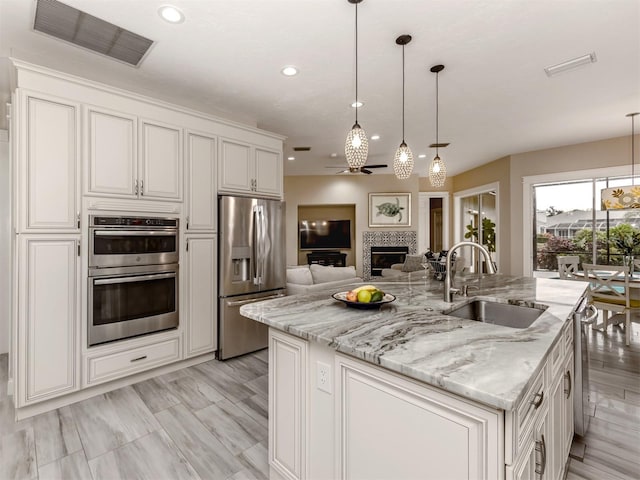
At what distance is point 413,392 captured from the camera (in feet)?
3.52

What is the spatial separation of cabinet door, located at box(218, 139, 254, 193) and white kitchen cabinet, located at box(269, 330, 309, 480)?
2.19 meters

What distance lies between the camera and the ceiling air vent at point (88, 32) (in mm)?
2070

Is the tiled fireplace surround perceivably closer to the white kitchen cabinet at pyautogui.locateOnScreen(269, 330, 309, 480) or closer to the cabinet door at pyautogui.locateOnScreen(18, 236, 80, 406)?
the cabinet door at pyautogui.locateOnScreen(18, 236, 80, 406)

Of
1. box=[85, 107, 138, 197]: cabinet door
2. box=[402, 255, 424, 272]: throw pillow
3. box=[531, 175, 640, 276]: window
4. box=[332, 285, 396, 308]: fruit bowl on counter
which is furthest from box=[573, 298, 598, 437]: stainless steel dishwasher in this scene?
box=[402, 255, 424, 272]: throw pillow

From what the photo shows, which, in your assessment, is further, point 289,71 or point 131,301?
point 289,71

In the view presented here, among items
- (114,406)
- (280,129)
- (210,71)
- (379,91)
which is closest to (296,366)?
(114,406)

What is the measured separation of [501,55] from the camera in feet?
8.52

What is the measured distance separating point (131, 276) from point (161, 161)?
1.05 meters

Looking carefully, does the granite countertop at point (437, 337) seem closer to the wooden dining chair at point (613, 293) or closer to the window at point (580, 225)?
the wooden dining chair at point (613, 293)

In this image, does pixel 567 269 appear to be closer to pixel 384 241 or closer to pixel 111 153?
pixel 384 241

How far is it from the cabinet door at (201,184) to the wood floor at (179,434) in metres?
1.47

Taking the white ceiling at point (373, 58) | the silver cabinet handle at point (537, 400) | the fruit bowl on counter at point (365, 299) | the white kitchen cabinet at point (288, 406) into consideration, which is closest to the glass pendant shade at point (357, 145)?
the white ceiling at point (373, 58)

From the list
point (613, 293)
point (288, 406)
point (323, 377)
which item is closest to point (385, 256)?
point (613, 293)

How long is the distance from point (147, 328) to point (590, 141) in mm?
6668
